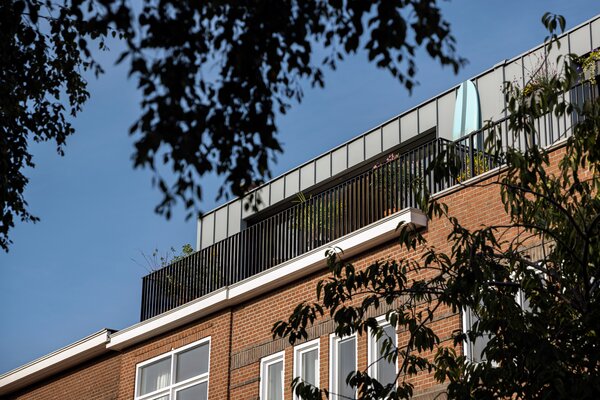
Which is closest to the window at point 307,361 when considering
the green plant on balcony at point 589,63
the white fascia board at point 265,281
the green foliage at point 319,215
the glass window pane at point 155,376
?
the white fascia board at point 265,281

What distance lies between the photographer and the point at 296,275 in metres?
21.0

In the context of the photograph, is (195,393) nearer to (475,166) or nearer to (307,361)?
(307,361)

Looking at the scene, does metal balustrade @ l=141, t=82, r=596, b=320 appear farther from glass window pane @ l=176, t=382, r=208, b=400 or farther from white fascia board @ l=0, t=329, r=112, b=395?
glass window pane @ l=176, t=382, r=208, b=400

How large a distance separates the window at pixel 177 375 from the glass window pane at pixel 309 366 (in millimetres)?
2657

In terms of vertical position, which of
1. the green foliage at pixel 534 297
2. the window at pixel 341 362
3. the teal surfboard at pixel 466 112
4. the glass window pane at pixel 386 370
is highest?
the teal surfboard at pixel 466 112

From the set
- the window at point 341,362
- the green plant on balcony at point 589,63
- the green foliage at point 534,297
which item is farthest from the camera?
the window at point 341,362

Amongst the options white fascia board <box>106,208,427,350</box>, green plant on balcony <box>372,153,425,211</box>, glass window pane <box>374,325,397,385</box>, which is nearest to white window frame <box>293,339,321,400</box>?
white fascia board <box>106,208,427,350</box>

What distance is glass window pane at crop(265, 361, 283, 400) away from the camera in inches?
833

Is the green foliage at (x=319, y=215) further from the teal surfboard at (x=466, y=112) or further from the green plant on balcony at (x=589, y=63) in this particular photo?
the green plant on balcony at (x=589, y=63)

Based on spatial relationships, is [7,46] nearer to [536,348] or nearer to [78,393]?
[536,348]

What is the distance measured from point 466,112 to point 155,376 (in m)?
7.97

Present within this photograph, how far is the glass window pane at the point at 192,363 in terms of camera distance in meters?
22.9

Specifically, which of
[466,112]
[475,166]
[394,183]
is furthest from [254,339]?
[466,112]

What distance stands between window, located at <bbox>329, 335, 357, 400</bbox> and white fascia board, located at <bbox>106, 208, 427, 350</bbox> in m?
1.34
